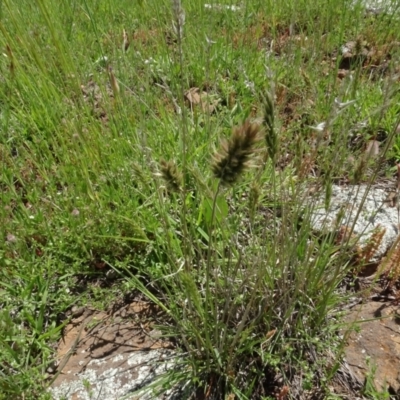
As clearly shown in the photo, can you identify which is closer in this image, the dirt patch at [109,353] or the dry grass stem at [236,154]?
the dry grass stem at [236,154]

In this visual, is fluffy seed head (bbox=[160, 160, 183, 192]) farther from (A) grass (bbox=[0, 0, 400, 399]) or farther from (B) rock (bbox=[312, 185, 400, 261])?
A: (B) rock (bbox=[312, 185, 400, 261])

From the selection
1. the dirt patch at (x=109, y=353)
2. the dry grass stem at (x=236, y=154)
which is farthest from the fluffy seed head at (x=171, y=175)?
the dirt patch at (x=109, y=353)

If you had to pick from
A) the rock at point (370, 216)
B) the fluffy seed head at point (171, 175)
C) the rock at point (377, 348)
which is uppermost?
the fluffy seed head at point (171, 175)

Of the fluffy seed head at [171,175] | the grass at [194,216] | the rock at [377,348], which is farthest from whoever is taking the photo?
the rock at [377,348]

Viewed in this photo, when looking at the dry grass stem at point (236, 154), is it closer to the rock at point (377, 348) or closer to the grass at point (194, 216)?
the grass at point (194, 216)

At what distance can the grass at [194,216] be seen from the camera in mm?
1026

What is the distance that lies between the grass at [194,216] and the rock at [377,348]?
0.09 m

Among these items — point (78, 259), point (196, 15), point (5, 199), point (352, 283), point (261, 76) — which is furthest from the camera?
point (196, 15)

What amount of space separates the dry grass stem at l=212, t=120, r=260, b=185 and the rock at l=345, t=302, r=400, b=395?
0.75 m

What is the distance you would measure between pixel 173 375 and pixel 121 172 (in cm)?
95

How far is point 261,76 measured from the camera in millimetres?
2430

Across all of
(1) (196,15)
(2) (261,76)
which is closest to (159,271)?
(2) (261,76)

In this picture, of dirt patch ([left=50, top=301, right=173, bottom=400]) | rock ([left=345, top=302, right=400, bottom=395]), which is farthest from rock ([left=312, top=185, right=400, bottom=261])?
dirt patch ([left=50, top=301, right=173, bottom=400])

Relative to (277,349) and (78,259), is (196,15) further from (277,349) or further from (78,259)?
(277,349)
